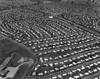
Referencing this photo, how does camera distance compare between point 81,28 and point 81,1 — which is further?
point 81,1

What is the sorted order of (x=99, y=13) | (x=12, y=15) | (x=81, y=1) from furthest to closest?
(x=81, y=1) → (x=99, y=13) → (x=12, y=15)

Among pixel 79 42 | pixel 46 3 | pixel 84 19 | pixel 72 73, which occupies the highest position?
pixel 46 3

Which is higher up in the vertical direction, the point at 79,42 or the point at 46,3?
the point at 46,3

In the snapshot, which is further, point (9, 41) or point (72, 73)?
point (9, 41)

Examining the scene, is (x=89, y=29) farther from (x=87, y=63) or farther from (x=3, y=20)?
(x=3, y=20)

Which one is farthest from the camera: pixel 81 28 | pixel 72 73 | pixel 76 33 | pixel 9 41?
pixel 81 28

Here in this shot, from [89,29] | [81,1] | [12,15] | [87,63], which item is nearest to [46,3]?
[81,1]

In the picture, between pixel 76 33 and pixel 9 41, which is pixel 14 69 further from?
pixel 76 33

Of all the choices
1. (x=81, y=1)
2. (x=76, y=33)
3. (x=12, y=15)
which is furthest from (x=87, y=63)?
(x=81, y=1)

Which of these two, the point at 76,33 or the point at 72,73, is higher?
the point at 76,33
